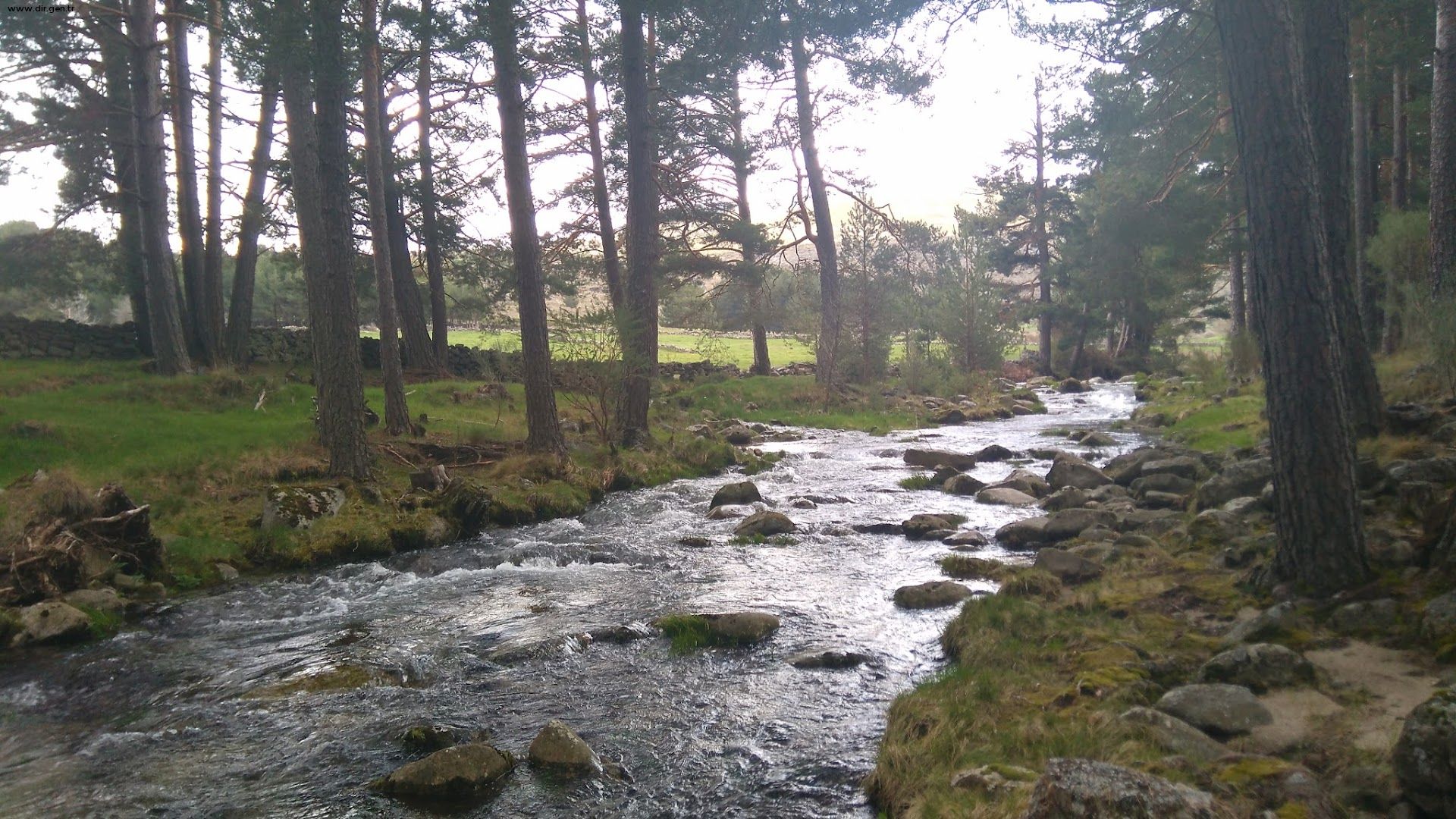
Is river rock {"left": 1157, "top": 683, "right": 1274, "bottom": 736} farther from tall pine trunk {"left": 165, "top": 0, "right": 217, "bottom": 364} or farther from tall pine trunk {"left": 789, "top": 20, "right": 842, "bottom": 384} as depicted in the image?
tall pine trunk {"left": 789, "top": 20, "right": 842, "bottom": 384}

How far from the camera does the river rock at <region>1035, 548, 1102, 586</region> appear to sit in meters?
7.97

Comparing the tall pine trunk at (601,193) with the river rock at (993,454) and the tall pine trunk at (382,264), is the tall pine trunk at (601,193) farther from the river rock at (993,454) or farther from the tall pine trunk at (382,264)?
the river rock at (993,454)

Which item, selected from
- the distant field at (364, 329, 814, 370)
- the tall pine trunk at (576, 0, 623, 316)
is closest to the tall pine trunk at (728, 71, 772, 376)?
the distant field at (364, 329, 814, 370)

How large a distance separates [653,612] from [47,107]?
2371 centimetres

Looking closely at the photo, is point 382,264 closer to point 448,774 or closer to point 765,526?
point 765,526

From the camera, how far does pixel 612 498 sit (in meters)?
14.6

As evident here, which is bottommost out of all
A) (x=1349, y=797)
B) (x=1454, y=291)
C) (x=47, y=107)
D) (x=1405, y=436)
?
(x=1349, y=797)

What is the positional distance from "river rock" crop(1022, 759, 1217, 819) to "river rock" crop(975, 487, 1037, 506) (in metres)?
9.65

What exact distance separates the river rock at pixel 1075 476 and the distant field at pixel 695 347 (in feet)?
37.6

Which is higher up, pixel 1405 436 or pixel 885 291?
pixel 885 291

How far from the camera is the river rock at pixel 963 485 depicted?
14.3 m

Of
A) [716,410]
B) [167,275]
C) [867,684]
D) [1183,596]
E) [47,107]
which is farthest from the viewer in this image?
[716,410]

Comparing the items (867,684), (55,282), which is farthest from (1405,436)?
(55,282)

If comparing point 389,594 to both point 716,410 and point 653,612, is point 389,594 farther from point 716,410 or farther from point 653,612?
point 716,410
